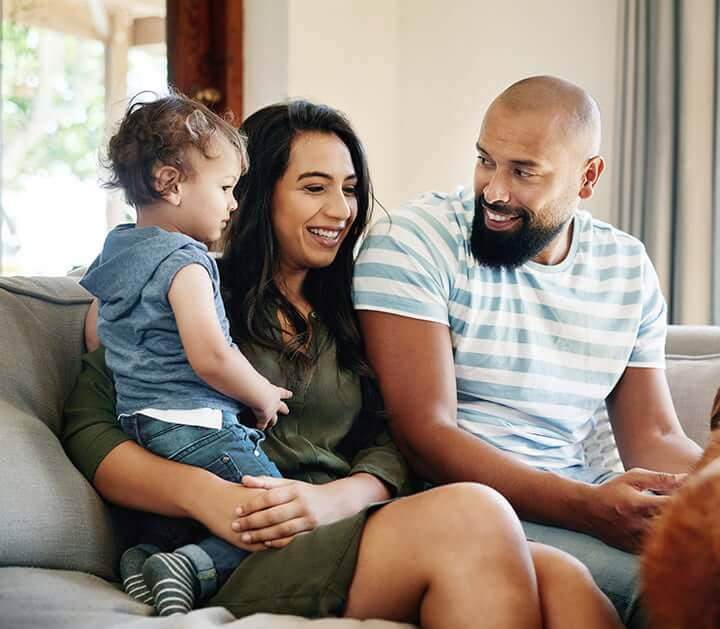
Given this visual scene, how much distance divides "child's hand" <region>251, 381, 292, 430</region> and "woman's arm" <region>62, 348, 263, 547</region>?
12 centimetres

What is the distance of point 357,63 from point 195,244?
2689 millimetres

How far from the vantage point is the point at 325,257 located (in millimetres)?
1915

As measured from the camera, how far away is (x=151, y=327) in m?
1.62

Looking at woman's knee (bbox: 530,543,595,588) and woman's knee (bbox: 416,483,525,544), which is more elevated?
woman's knee (bbox: 416,483,525,544)

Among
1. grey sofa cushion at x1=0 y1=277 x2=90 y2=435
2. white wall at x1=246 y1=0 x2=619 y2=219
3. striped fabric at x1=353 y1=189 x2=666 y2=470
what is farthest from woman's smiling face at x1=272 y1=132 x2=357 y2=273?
white wall at x1=246 y1=0 x2=619 y2=219

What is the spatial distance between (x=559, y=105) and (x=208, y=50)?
7.02 feet

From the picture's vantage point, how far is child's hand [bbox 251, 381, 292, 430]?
1629 millimetres

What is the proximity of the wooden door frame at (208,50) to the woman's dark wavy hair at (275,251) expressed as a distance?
2086mm

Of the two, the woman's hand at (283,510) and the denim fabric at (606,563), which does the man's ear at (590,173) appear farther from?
the woman's hand at (283,510)

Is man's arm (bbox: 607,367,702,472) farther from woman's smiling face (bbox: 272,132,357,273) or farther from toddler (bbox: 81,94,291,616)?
toddler (bbox: 81,94,291,616)

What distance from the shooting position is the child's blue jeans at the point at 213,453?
1560 mm

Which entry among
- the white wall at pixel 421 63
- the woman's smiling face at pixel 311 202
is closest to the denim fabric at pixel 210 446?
the woman's smiling face at pixel 311 202

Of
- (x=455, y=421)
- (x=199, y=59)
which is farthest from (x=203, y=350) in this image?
(x=199, y=59)

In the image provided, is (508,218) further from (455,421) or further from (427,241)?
(455,421)
